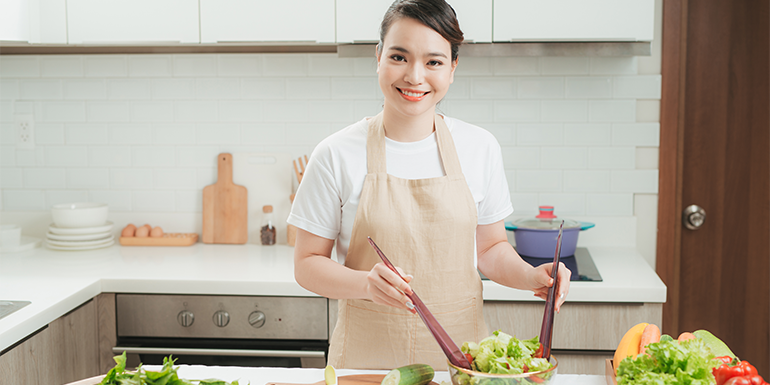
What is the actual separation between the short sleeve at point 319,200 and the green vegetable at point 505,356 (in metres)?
0.55

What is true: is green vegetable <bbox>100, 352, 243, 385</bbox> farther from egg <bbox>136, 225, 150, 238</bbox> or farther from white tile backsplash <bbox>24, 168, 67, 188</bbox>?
white tile backsplash <bbox>24, 168, 67, 188</bbox>

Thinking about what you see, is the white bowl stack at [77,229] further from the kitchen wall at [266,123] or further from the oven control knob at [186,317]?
the oven control knob at [186,317]

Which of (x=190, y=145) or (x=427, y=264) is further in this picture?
(x=190, y=145)

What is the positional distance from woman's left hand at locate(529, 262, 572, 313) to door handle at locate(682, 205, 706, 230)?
62.8 inches

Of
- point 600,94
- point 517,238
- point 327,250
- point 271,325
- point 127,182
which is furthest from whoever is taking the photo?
point 127,182

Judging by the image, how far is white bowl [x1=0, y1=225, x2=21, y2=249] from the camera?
8.29 feet

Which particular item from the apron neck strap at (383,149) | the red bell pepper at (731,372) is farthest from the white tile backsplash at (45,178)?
the red bell pepper at (731,372)

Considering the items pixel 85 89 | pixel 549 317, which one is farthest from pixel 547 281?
pixel 85 89

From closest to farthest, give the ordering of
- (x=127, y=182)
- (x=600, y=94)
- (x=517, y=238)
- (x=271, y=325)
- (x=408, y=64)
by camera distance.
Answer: (x=408, y=64) → (x=271, y=325) → (x=517, y=238) → (x=600, y=94) → (x=127, y=182)

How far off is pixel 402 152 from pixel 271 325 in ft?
2.97

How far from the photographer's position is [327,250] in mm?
1506

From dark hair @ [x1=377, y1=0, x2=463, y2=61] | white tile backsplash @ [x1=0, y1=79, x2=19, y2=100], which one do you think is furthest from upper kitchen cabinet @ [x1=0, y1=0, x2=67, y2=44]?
dark hair @ [x1=377, y1=0, x2=463, y2=61]

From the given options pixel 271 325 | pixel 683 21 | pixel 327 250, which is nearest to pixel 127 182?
pixel 271 325

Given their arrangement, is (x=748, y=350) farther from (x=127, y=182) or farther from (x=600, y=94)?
(x=127, y=182)
